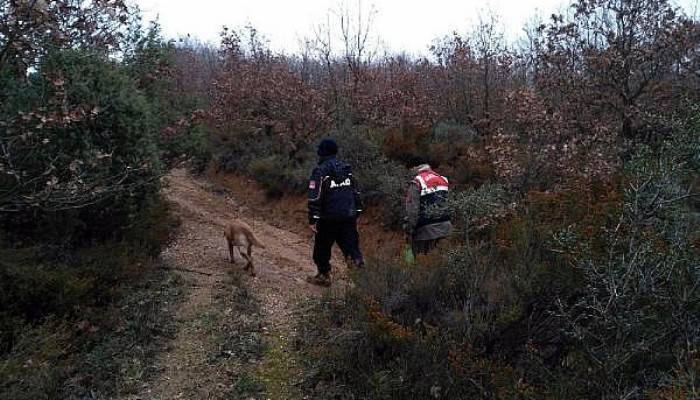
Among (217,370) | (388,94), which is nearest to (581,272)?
(217,370)

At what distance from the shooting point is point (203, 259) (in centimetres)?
792

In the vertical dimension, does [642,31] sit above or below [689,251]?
above

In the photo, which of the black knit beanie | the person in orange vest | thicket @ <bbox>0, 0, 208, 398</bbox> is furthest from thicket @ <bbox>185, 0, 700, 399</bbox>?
thicket @ <bbox>0, 0, 208, 398</bbox>

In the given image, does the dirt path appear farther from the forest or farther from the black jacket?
the black jacket

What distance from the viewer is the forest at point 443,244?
3.46 meters

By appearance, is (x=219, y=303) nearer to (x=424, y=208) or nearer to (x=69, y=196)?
(x=69, y=196)

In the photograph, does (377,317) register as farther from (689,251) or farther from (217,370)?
(689,251)

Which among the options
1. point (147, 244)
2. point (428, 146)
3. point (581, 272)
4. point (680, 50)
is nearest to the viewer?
point (581, 272)

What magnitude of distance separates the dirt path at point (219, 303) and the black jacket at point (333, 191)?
1.08m

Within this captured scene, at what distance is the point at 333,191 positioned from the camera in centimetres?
632

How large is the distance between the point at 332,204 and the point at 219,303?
70.7 inches

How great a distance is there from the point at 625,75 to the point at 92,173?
27.1 ft

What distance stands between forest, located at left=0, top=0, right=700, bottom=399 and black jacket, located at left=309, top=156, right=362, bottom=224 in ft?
2.29

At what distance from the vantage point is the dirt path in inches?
180
